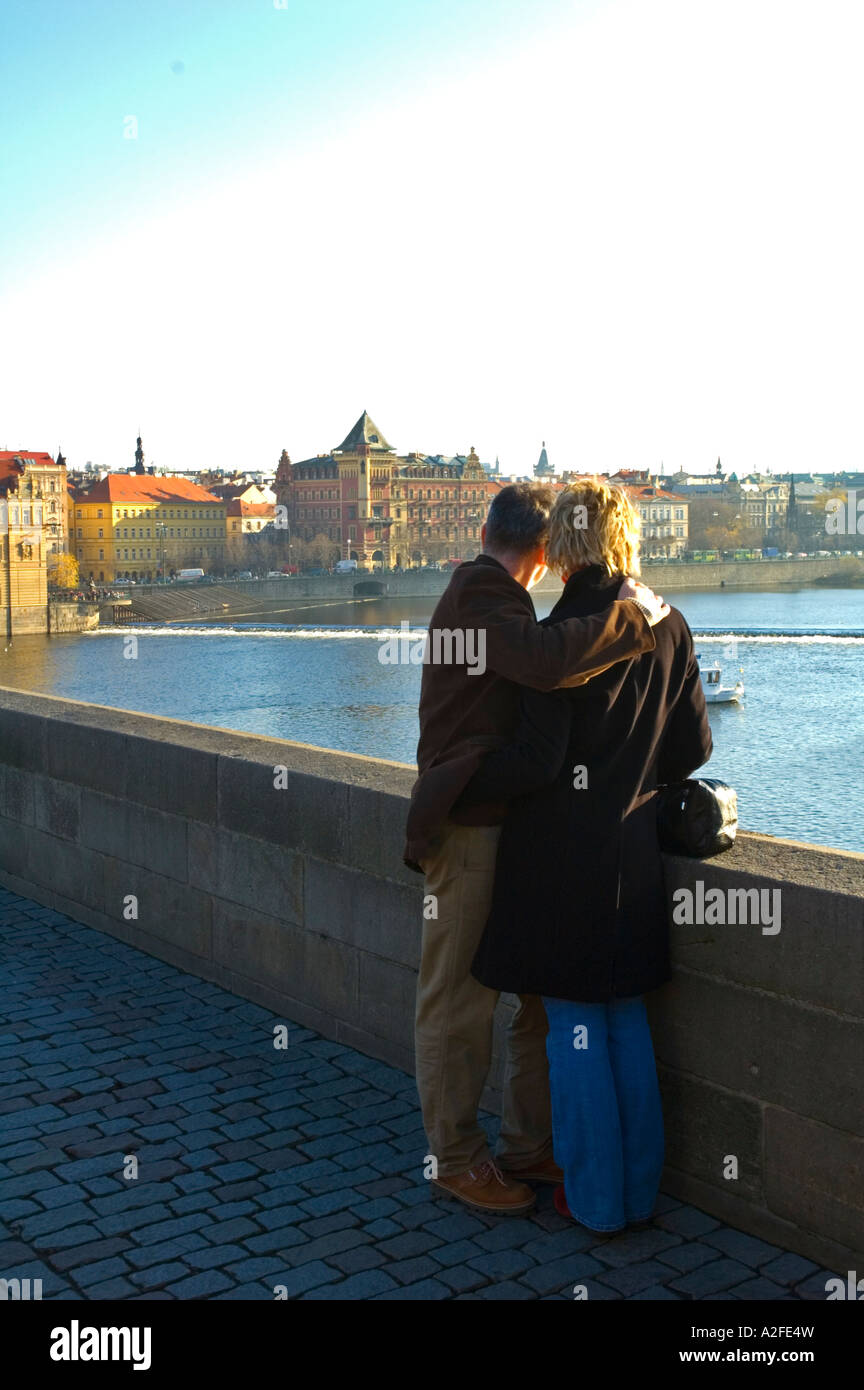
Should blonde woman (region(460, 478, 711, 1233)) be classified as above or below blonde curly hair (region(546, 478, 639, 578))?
below

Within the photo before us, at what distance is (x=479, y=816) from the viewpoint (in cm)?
240

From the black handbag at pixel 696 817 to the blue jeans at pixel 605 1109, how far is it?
26 cm

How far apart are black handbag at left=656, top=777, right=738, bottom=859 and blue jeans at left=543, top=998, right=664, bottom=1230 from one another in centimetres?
26

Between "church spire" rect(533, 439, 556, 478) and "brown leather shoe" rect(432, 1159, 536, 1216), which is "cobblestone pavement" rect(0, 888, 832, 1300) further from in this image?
"church spire" rect(533, 439, 556, 478)

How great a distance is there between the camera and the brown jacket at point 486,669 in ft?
7.34

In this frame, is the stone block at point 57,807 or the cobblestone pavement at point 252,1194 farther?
the stone block at point 57,807

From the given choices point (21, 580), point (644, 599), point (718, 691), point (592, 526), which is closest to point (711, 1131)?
point (644, 599)

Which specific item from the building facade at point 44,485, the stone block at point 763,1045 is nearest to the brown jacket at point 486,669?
Result: the stone block at point 763,1045

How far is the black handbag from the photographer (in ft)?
7.96

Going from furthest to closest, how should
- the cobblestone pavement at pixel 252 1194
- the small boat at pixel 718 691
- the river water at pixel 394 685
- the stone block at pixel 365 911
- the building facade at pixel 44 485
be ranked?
1. the building facade at pixel 44 485
2. the small boat at pixel 718 691
3. the river water at pixel 394 685
4. the stone block at pixel 365 911
5. the cobblestone pavement at pixel 252 1194
